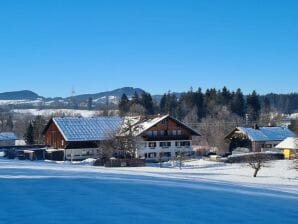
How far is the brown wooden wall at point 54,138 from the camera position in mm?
59750

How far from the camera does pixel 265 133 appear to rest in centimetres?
6781

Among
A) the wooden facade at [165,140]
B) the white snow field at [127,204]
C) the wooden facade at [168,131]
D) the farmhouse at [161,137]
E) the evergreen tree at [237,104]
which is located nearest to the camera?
the white snow field at [127,204]

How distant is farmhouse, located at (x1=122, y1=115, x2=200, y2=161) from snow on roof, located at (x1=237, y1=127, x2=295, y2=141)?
858 cm

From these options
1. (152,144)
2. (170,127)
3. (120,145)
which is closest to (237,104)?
(170,127)

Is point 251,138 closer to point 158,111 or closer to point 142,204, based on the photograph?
point 142,204

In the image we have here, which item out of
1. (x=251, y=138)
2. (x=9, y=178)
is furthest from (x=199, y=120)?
(x=9, y=178)

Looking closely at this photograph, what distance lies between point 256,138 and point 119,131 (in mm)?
21028

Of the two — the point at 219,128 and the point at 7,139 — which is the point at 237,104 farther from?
the point at 7,139

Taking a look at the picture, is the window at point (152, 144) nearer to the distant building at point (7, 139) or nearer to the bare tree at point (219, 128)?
the bare tree at point (219, 128)

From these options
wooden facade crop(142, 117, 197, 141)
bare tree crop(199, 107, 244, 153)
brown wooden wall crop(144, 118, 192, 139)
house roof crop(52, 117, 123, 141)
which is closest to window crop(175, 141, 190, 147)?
wooden facade crop(142, 117, 197, 141)

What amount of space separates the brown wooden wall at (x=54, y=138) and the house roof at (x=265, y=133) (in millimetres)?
24662

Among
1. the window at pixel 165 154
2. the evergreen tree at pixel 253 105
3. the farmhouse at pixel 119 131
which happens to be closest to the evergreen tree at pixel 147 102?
the evergreen tree at pixel 253 105

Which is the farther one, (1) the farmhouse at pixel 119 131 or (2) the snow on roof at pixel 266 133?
(2) the snow on roof at pixel 266 133

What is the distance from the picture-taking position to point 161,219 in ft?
38.2
